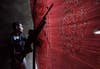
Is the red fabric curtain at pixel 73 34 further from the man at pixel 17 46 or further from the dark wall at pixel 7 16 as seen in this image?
the dark wall at pixel 7 16

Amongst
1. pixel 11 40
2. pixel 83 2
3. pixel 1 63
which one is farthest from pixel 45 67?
pixel 83 2

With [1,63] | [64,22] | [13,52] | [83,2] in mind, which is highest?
[83,2]

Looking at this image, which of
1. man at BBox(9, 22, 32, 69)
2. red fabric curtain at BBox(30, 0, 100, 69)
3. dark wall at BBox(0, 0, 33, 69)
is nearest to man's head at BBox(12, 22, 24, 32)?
man at BBox(9, 22, 32, 69)

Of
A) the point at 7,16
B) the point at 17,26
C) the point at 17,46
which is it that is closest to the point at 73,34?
the point at 17,26

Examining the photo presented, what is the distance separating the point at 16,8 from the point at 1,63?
1.82m

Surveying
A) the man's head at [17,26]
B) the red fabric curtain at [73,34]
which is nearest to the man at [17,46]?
the man's head at [17,26]

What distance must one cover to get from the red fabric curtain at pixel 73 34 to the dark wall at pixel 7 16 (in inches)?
77.8

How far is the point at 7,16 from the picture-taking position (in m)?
6.27

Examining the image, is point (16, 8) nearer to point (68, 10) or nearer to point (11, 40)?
point (11, 40)

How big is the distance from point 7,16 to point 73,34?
12.4 ft

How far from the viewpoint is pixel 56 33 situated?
392 cm

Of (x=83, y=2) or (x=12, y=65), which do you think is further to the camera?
(x=12, y=65)

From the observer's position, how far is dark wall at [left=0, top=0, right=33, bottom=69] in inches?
245

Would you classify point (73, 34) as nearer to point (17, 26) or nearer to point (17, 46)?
point (17, 26)
